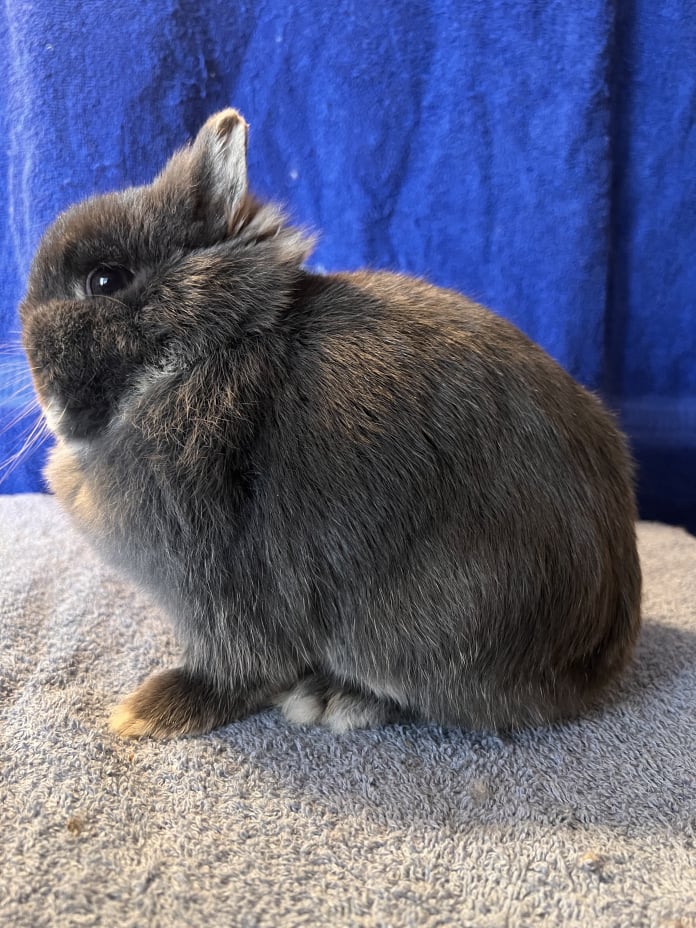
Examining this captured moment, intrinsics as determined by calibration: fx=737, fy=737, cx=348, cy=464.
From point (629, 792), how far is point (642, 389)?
44.8 inches

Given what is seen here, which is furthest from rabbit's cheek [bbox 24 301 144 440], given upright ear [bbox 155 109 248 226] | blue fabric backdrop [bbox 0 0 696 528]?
blue fabric backdrop [bbox 0 0 696 528]

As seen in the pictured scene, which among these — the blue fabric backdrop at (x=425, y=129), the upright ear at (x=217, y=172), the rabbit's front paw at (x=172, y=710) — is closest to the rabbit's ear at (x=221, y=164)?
the upright ear at (x=217, y=172)

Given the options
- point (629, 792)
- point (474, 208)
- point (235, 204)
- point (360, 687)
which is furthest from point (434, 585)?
point (474, 208)

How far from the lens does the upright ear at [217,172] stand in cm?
87

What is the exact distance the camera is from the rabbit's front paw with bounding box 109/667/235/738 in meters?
0.91

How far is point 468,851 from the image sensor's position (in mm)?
759

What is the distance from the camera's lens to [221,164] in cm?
88

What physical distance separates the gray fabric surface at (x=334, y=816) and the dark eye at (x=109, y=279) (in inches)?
20.7

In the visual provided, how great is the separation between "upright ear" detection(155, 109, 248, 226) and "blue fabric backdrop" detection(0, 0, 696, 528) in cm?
74

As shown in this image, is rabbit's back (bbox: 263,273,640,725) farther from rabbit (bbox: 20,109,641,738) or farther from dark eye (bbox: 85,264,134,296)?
dark eye (bbox: 85,264,134,296)

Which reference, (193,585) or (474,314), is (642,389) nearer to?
(474,314)

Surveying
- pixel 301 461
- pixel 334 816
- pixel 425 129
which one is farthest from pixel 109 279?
pixel 425 129

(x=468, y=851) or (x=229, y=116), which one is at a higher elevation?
(x=229, y=116)

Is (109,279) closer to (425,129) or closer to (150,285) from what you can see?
(150,285)
